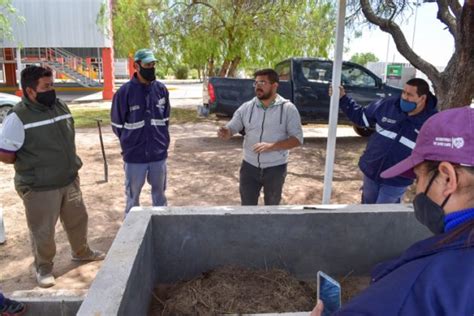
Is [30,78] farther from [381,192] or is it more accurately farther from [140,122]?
[381,192]

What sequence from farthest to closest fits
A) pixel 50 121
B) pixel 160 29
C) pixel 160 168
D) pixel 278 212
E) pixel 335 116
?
pixel 160 29 → pixel 160 168 → pixel 335 116 → pixel 50 121 → pixel 278 212

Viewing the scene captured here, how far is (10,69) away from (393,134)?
1044 inches

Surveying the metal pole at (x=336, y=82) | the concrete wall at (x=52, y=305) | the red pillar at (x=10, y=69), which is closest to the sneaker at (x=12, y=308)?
the concrete wall at (x=52, y=305)

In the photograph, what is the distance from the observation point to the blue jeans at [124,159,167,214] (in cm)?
403

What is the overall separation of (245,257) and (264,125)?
1.38 metres

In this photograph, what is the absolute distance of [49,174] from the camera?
11.4ft

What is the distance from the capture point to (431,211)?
1.22 meters

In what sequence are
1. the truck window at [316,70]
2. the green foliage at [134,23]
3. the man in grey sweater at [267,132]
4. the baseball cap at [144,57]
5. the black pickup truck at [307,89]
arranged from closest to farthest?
1. the man in grey sweater at [267,132]
2. the baseball cap at [144,57]
3. the black pickup truck at [307,89]
4. the truck window at [316,70]
5. the green foliage at [134,23]

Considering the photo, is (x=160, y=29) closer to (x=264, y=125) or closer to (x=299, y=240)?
(x=264, y=125)

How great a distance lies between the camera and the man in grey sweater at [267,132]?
3.75m

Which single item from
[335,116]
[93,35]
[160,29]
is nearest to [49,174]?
[335,116]

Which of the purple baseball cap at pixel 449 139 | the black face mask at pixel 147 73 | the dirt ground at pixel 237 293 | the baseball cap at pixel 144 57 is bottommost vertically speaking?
the dirt ground at pixel 237 293

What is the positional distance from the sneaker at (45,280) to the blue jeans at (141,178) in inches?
36.8

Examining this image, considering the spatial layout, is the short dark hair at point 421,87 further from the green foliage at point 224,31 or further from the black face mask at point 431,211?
the green foliage at point 224,31
